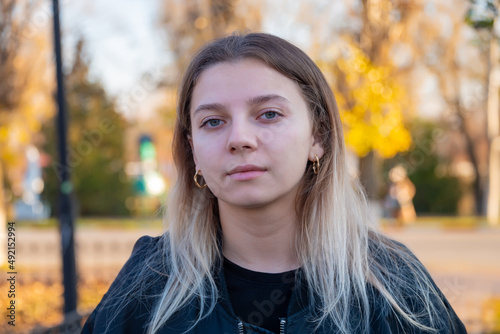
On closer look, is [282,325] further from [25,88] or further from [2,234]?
[2,234]

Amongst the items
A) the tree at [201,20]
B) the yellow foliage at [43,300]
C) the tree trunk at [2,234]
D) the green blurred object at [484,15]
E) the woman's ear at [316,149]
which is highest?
the tree at [201,20]

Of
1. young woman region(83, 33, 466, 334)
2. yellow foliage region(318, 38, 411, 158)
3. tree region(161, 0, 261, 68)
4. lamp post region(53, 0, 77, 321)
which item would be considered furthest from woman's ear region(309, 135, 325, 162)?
tree region(161, 0, 261, 68)

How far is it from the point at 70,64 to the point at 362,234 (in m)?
10.1

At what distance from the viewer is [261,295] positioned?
1.73 m

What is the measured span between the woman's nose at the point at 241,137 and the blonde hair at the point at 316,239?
229mm

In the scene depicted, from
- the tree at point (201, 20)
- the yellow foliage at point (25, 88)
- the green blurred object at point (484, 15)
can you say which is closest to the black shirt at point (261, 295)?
the green blurred object at point (484, 15)

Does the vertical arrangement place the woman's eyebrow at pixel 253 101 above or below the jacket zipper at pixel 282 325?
above

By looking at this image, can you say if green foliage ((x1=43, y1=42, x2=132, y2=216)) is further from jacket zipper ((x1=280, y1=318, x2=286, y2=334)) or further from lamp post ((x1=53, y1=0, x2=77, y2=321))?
jacket zipper ((x1=280, y1=318, x2=286, y2=334))

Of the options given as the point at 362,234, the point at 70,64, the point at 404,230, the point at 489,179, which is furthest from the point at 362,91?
the point at 489,179

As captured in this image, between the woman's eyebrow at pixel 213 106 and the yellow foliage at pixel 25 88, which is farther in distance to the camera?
the yellow foliage at pixel 25 88

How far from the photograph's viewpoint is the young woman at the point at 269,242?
1.67 metres

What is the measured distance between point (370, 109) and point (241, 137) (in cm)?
542

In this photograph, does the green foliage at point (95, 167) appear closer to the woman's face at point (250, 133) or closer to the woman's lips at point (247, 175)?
the woman's face at point (250, 133)

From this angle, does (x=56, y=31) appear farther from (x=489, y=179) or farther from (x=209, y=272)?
(x=489, y=179)
